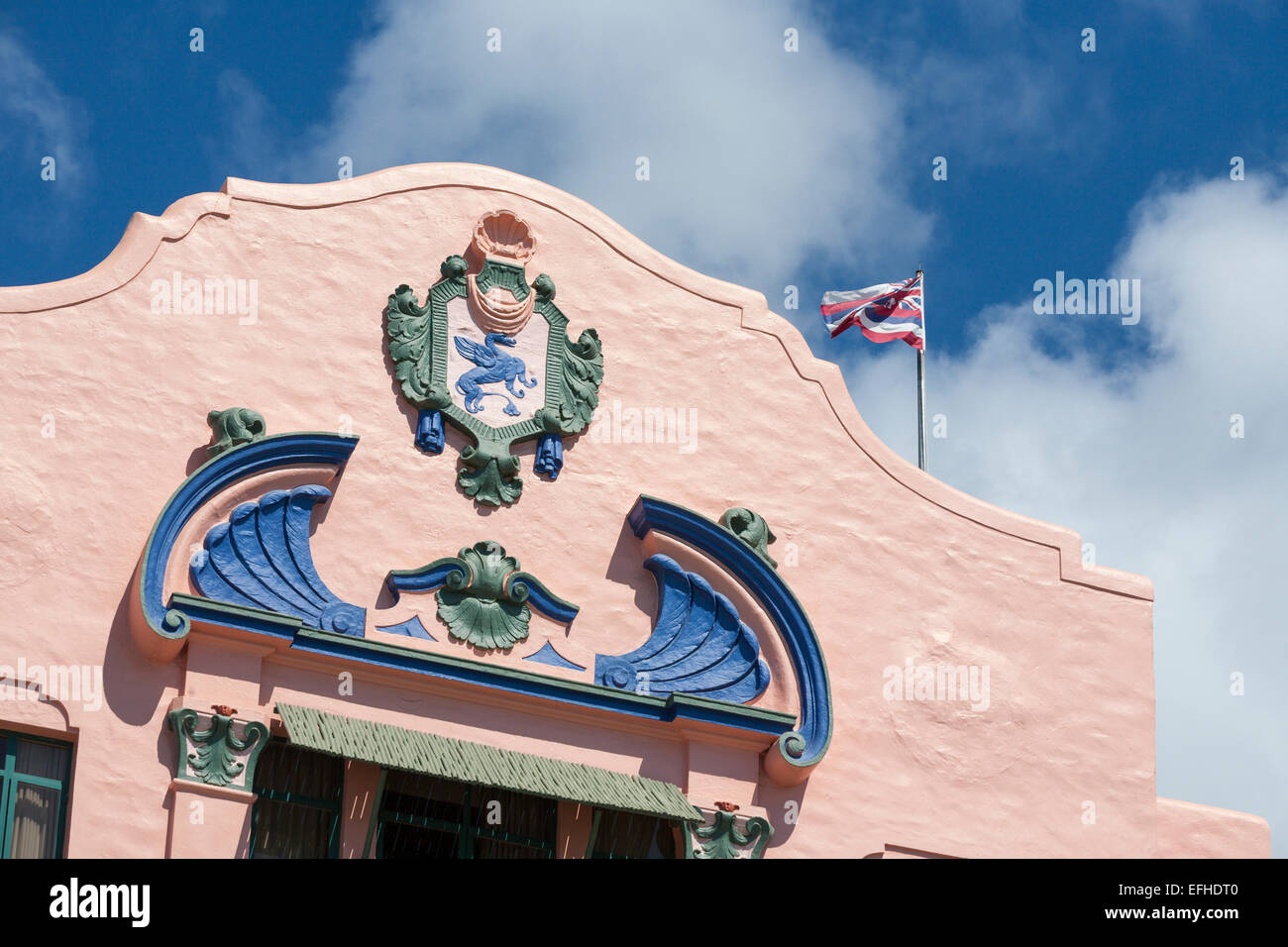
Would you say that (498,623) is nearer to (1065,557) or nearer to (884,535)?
(884,535)

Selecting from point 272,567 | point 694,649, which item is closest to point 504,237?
point 272,567

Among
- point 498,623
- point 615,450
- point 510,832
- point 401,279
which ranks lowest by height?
point 510,832

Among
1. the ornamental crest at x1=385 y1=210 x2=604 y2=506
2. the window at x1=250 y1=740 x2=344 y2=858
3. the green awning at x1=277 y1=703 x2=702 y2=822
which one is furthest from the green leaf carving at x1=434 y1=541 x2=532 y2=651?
the window at x1=250 y1=740 x2=344 y2=858

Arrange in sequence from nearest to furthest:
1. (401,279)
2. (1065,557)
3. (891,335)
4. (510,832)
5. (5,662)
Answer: (5,662) → (510,832) → (401,279) → (1065,557) → (891,335)

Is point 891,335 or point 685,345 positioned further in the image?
point 891,335

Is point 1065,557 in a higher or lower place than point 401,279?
lower

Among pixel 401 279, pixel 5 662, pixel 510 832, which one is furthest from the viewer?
pixel 401 279

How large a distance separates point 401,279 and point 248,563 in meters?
2.77

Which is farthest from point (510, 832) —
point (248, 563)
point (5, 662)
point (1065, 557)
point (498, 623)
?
point (1065, 557)

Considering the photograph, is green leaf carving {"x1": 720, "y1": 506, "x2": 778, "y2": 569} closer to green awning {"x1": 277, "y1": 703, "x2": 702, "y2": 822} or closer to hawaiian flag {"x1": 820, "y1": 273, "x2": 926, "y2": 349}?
green awning {"x1": 277, "y1": 703, "x2": 702, "y2": 822}

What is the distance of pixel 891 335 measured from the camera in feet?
73.7

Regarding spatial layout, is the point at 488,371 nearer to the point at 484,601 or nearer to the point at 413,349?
the point at 413,349

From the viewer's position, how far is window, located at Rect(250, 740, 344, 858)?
1716cm

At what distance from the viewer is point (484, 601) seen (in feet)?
59.6
